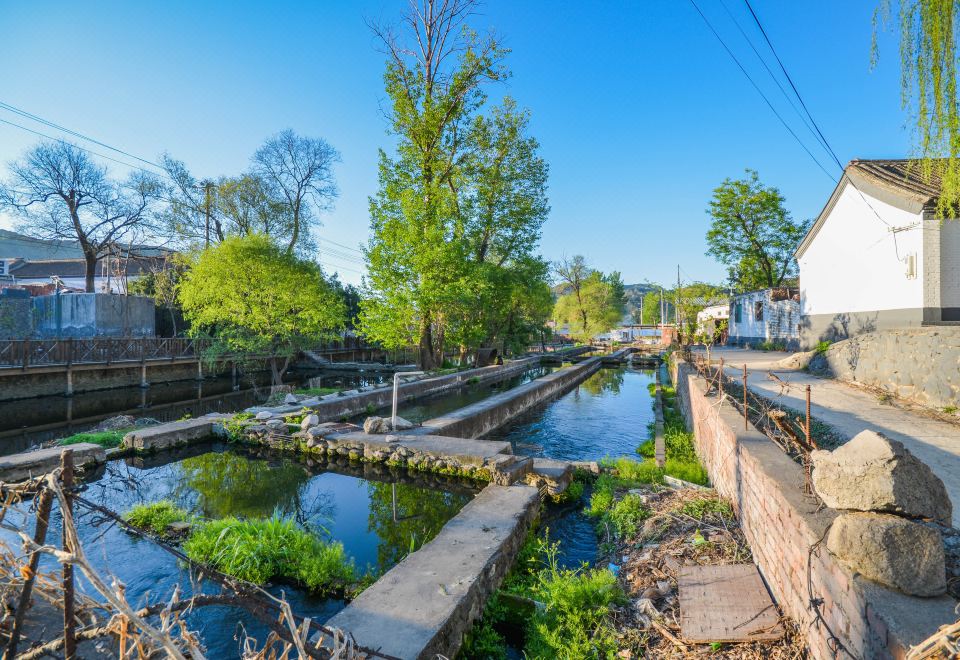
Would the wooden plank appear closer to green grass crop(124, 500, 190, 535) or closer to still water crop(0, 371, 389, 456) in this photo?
green grass crop(124, 500, 190, 535)

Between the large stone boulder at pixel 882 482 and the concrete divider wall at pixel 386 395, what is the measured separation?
9634 mm

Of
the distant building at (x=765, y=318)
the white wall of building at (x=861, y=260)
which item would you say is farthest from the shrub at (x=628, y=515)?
the distant building at (x=765, y=318)

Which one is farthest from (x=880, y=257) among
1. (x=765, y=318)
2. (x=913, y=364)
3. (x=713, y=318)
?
(x=713, y=318)

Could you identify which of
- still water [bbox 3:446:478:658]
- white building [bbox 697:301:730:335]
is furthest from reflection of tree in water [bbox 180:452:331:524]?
white building [bbox 697:301:730:335]

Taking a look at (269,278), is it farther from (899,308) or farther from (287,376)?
(899,308)

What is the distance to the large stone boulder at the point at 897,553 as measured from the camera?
6.95 feet

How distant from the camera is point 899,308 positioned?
11859 millimetres

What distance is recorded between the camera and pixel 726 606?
328cm

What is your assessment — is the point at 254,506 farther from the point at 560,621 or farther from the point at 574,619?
the point at 574,619

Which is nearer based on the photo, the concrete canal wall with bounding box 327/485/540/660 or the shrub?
the concrete canal wall with bounding box 327/485/540/660

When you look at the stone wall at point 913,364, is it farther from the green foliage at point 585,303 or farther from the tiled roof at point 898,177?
the green foliage at point 585,303

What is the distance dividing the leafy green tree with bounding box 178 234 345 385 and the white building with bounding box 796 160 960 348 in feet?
59.4

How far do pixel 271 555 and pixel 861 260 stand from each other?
17.3m

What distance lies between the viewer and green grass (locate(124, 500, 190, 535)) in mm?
5117
